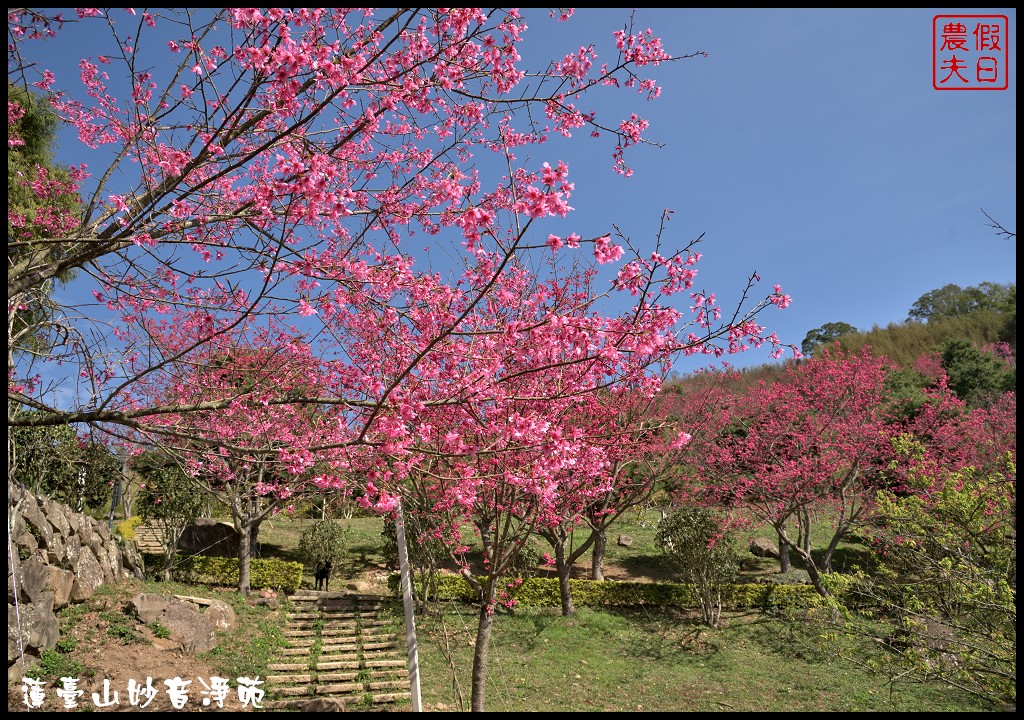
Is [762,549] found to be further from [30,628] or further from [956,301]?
[956,301]

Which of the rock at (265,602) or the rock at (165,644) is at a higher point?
the rock at (165,644)

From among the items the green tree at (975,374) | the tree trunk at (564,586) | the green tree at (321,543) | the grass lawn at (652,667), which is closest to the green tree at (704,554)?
the grass lawn at (652,667)

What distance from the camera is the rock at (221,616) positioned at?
31.7ft

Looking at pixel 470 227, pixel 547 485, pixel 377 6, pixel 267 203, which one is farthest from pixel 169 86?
pixel 547 485

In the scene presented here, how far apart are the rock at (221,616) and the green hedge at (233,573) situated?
2.97m

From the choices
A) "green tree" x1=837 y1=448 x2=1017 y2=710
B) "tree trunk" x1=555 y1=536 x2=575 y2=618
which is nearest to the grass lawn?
"tree trunk" x1=555 y1=536 x2=575 y2=618

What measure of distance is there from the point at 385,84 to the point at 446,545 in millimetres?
4455

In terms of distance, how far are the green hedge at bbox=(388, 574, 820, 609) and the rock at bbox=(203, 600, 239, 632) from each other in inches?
143

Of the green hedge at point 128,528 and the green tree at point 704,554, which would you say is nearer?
the green tree at point 704,554

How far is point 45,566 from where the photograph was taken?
8.15 m

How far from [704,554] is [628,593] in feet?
7.51

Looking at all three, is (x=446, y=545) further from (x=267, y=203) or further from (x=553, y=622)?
(x=553, y=622)

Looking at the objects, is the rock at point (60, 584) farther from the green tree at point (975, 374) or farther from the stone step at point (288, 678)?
the green tree at point (975, 374)

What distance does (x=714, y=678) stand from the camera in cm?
891
